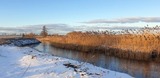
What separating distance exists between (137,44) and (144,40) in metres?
0.98

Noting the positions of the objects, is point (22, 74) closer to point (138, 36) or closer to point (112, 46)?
point (138, 36)

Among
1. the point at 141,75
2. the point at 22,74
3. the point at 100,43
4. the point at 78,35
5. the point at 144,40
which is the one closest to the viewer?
the point at 22,74

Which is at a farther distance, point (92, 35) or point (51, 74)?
point (92, 35)

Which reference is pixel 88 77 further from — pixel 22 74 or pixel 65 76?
pixel 22 74

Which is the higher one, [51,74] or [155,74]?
[51,74]

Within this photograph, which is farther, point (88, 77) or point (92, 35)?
point (92, 35)

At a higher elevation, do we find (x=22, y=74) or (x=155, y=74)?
(x=22, y=74)

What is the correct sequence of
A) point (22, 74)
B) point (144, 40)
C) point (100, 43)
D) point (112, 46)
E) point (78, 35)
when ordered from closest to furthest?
point (22, 74)
point (144, 40)
point (112, 46)
point (100, 43)
point (78, 35)

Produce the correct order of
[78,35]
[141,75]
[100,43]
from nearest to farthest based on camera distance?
[141,75] < [100,43] < [78,35]

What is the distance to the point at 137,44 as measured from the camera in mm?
26359

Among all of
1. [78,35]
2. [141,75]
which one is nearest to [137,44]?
[141,75]

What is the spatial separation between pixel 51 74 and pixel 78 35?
30021 mm

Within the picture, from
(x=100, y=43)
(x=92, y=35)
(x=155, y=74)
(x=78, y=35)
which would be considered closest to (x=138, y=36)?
(x=100, y=43)

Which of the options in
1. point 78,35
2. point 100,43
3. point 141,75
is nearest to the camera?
point 141,75
